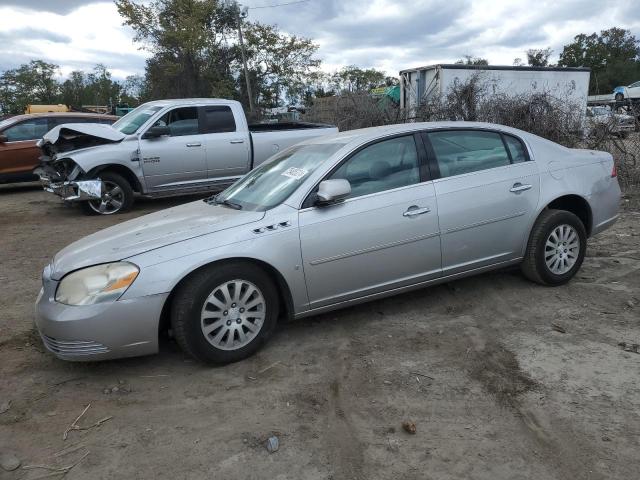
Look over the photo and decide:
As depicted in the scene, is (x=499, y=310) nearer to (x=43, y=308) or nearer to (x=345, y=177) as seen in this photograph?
(x=345, y=177)

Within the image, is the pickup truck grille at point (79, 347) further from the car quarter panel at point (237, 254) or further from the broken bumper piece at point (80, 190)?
the broken bumper piece at point (80, 190)

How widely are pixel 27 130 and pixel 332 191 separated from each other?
1022 cm

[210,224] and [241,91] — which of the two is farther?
[241,91]


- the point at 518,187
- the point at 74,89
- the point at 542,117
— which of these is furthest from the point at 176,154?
the point at 74,89

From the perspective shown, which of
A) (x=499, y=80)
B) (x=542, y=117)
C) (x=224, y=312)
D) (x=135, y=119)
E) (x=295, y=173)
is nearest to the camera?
(x=224, y=312)

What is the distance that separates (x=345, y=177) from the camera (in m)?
4.07

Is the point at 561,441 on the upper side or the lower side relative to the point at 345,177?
lower

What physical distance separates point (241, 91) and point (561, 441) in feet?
128

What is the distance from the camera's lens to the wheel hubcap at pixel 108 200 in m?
8.93

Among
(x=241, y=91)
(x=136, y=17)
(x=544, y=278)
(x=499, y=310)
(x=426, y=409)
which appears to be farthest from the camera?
(x=241, y=91)

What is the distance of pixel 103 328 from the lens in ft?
10.9

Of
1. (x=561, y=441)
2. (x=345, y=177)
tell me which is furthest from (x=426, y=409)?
(x=345, y=177)

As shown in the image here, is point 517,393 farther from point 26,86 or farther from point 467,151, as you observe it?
point 26,86

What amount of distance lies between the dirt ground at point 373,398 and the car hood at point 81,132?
15.1 feet
